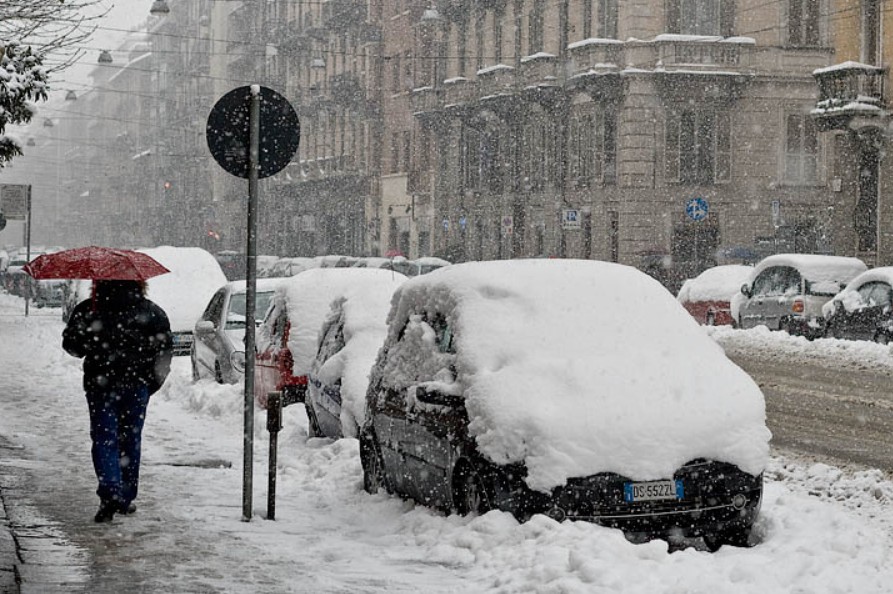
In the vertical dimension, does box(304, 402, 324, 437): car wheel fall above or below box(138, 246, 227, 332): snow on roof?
below

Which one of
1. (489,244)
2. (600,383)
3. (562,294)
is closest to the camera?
(600,383)

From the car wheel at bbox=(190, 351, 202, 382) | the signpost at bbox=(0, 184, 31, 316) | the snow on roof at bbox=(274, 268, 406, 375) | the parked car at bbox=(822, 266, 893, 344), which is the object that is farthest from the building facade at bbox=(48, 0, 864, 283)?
the snow on roof at bbox=(274, 268, 406, 375)

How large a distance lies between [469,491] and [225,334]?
422 inches

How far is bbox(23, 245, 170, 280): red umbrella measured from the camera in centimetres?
990

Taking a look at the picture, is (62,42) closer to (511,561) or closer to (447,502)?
(447,502)

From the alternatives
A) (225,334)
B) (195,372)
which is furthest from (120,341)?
(195,372)

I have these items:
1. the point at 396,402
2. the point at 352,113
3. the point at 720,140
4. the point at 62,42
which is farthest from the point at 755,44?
the point at 396,402

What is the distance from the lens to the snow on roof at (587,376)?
27.7 ft

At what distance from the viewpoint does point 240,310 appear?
65.4ft

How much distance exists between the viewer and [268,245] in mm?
89938

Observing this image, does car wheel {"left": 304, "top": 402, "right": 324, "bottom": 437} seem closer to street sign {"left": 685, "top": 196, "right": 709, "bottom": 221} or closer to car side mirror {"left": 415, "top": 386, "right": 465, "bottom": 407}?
car side mirror {"left": 415, "top": 386, "right": 465, "bottom": 407}

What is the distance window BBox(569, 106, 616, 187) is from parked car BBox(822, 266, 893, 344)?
74.5ft

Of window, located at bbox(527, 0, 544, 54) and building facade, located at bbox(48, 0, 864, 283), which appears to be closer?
building facade, located at bbox(48, 0, 864, 283)

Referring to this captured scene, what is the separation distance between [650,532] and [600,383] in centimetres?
88
